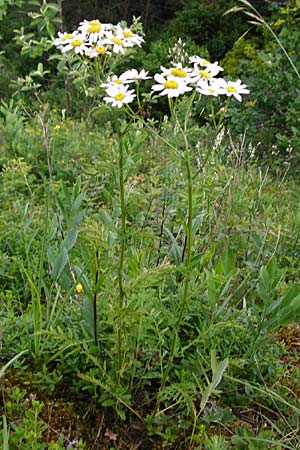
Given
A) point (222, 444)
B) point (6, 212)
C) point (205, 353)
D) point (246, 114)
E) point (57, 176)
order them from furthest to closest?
point (246, 114) < point (57, 176) < point (6, 212) < point (205, 353) < point (222, 444)

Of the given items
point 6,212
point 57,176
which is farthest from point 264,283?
point 57,176

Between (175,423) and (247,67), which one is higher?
(175,423)

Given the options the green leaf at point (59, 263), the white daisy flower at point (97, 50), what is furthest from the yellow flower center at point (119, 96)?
the green leaf at point (59, 263)

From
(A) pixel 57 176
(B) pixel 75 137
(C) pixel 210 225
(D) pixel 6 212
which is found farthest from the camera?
(B) pixel 75 137

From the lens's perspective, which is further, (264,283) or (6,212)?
(6,212)

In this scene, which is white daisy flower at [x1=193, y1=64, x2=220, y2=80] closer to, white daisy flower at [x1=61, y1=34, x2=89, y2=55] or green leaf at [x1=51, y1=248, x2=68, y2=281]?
white daisy flower at [x1=61, y1=34, x2=89, y2=55]

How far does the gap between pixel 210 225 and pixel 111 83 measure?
97cm

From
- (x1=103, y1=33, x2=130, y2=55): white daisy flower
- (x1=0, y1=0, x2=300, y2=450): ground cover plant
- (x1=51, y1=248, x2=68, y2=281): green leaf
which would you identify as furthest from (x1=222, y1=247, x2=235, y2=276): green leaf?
(x1=103, y1=33, x2=130, y2=55): white daisy flower

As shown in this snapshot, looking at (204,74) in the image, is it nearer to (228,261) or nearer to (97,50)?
(97,50)

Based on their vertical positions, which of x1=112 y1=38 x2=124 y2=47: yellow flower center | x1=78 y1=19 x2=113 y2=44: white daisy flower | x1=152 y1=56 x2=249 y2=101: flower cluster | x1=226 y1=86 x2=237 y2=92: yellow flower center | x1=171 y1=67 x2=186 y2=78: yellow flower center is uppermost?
x1=78 y1=19 x2=113 y2=44: white daisy flower

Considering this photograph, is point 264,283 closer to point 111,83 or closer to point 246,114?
point 111,83

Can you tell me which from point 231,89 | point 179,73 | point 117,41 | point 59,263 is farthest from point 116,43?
point 59,263

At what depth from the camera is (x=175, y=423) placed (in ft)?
4.78

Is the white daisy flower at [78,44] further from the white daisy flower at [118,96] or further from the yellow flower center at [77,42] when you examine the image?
the white daisy flower at [118,96]
